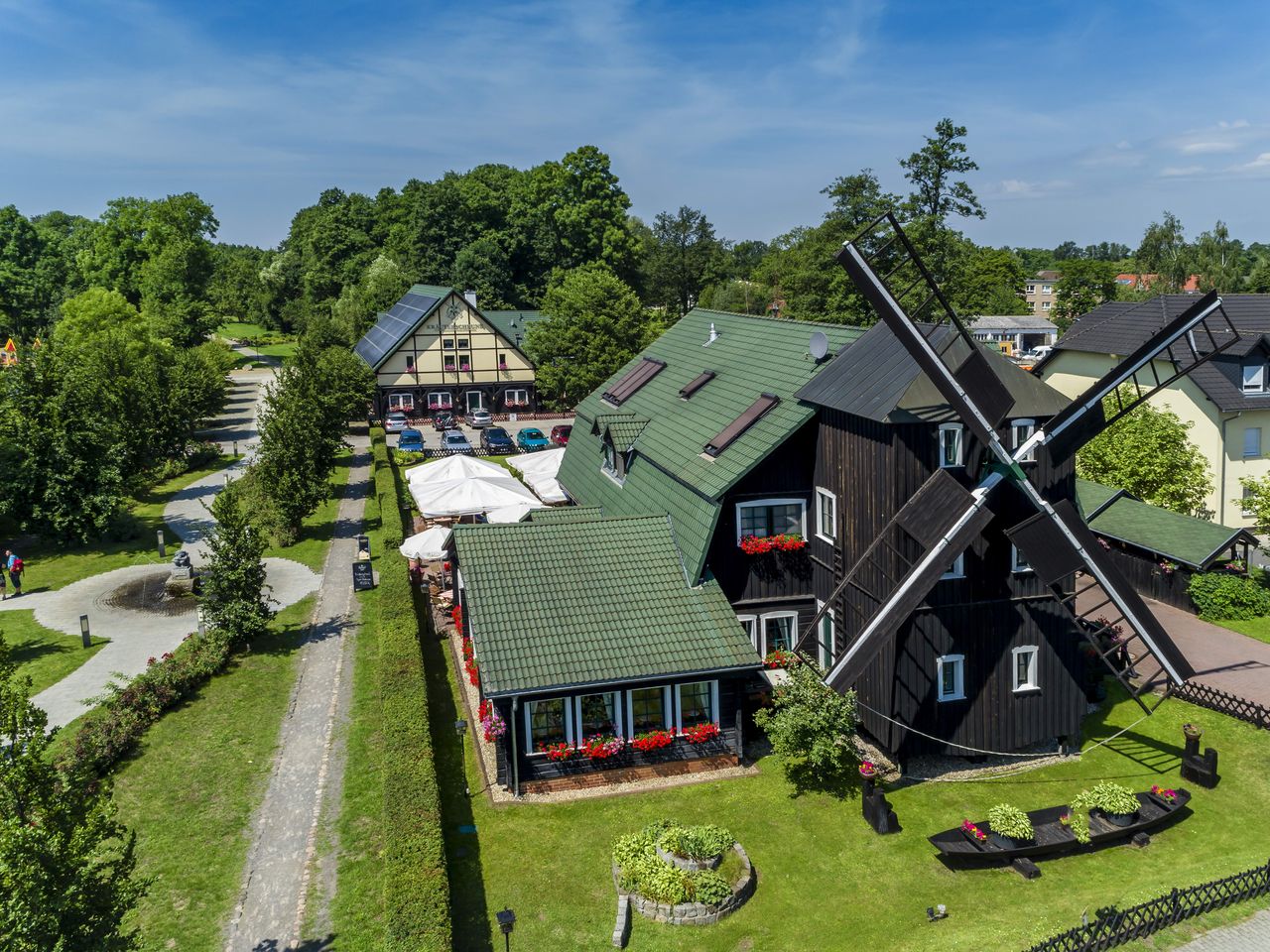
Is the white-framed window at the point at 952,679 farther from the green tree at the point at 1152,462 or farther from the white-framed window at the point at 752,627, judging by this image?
the green tree at the point at 1152,462

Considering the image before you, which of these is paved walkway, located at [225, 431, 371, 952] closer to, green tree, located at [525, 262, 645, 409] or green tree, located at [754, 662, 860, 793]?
green tree, located at [754, 662, 860, 793]

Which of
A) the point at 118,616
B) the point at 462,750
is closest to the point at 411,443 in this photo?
the point at 118,616

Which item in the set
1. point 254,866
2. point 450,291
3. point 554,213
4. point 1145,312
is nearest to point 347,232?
point 554,213

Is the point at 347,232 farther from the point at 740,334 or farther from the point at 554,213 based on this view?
the point at 740,334

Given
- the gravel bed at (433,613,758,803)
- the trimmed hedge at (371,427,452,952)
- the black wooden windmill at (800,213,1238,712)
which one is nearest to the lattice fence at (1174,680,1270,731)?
the black wooden windmill at (800,213,1238,712)

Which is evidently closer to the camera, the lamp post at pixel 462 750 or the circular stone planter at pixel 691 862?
the circular stone planter at pixel 691 862

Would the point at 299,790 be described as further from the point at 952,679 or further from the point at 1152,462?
the point at 1152,462

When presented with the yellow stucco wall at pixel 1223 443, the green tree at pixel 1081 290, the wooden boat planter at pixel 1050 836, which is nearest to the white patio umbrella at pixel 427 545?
the wooden boat planter at pixel 1050 836

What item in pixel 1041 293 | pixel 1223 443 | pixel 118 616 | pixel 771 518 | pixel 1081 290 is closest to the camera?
pixel 771 518
